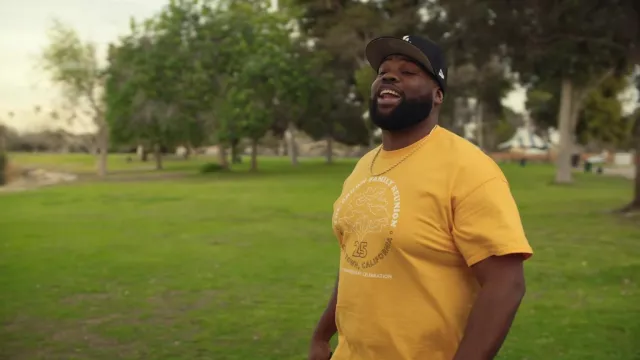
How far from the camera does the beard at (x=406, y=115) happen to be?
217 cm

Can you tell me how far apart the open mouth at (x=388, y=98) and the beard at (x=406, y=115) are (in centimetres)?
2

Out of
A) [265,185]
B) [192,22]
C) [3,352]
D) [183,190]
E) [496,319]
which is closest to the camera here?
[496,319]

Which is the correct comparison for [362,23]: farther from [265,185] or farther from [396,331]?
[396,331]

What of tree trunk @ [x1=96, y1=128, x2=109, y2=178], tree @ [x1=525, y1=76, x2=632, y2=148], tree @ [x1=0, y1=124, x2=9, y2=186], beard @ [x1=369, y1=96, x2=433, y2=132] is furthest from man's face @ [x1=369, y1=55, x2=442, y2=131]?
tree trunk @ [x1=96, y1=128, x2=109, y2=178]

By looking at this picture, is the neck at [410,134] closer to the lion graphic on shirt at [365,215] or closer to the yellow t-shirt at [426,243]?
the yellow t-shirt at [426,243]

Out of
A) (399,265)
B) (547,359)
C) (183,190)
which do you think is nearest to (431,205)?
(399,265)

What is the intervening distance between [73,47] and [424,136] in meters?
46.5

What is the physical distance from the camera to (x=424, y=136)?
2203mm

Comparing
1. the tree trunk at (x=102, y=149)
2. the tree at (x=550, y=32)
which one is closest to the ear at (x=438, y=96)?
the tree at (x=550, y=32)

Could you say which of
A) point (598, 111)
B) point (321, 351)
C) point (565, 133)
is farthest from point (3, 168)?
point (321, 351)

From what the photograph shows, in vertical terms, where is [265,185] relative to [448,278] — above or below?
below

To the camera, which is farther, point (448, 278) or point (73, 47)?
point (73, 47)

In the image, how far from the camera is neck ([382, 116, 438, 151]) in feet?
7.23

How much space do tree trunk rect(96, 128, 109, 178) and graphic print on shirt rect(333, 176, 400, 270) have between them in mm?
46882
